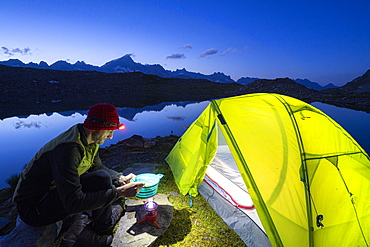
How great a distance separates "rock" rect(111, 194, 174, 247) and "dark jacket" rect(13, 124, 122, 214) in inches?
41.4

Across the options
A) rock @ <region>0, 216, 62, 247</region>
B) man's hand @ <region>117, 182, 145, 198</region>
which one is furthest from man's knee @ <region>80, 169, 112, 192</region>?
rock @ <region>0, 216, 62, 247</region>

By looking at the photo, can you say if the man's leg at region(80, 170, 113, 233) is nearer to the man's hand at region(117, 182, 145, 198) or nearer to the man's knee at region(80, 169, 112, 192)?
the man's knee at region(80, 169, 112, 192)

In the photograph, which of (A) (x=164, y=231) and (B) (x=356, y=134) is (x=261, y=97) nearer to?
(A) (x=164, y=231)

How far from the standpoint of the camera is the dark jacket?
207cm

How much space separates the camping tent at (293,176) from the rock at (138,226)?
1.10 meters

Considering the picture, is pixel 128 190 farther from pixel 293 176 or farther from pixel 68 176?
pixel 293 176

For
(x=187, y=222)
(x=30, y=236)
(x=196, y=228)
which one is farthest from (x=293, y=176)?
(x=30, y=236)

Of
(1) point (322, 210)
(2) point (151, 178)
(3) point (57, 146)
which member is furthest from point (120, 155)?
(1) point (322, 210)

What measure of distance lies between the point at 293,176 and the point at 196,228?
1886 millimetres

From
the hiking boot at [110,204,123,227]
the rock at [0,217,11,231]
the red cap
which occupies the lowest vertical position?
the rock at [0,217,11,231]

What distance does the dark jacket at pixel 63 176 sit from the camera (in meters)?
2.07

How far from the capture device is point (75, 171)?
6.95 feet

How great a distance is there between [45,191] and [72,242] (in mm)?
1053

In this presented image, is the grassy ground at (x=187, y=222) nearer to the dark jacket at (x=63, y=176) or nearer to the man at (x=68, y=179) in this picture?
the man at (x=68, y=179)
